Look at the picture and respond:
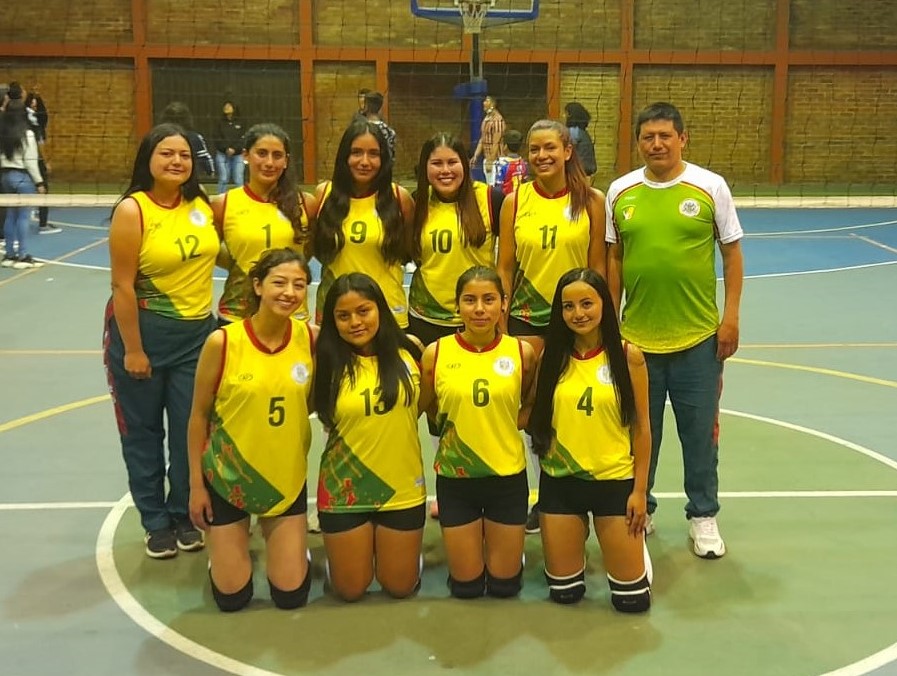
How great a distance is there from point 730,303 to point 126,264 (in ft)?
7.79

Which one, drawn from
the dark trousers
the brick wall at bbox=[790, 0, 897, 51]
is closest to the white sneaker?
the dark trousers

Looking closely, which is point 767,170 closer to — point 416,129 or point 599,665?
point 416,129

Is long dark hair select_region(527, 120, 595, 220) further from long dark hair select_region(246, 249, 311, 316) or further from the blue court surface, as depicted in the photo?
the blue court surface

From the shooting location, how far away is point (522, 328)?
13.5ft

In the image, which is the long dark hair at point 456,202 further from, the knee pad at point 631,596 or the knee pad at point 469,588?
the knee pad at point 631,596

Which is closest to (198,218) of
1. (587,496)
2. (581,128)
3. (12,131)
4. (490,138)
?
(587,496)

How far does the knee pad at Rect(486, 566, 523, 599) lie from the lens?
3.66m

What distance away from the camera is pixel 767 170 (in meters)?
18.8

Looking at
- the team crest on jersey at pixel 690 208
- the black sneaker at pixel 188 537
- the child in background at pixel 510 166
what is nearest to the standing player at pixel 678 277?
the team crest on jersey at pixel 690 208

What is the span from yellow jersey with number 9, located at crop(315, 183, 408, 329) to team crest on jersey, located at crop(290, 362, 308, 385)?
416 millimetres

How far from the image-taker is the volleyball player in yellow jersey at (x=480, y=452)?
3619mm

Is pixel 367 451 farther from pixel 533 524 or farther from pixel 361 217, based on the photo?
pixel 533 524

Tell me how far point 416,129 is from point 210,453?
15.7 metres

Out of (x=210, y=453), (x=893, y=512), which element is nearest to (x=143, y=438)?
(x=210, y=453)
